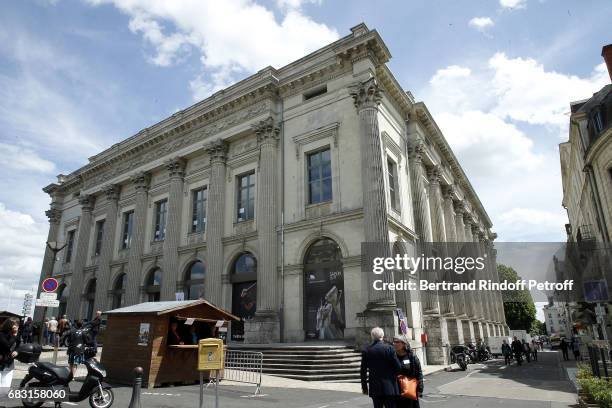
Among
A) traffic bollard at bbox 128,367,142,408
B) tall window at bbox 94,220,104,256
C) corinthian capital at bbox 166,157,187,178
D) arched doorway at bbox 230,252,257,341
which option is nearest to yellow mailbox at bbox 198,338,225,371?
traffic bollard at bbox 128,367,142,408

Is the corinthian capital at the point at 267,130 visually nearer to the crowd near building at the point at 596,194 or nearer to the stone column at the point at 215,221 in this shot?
the stone column at the point at 215,221

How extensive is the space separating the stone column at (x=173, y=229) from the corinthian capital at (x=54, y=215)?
17.8 meters

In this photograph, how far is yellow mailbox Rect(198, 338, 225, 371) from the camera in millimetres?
7637

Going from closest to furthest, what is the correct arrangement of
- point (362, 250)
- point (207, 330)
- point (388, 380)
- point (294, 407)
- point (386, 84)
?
1. point (388, 380)
2. point (294, 407)
3. point (207, 330)
4. point (362, 250)
5. point (386, 84)

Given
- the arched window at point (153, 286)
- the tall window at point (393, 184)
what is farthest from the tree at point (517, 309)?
the arched window at point (153, 286)

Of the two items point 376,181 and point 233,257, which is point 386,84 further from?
point 233,257

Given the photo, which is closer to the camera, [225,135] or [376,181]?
[376,181]

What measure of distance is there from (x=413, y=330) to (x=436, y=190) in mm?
11748

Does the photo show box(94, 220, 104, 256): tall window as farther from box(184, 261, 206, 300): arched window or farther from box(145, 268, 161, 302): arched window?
box(184, 261, 206, 300): arched window

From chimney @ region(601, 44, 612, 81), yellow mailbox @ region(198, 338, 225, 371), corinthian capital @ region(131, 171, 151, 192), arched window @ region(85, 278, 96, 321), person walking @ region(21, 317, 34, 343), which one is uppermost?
chimney @ region(601, 44, 612, 81)

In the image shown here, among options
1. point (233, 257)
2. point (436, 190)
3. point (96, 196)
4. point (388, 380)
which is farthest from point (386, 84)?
point (96, 196)

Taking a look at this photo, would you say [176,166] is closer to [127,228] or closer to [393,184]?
[127,228]

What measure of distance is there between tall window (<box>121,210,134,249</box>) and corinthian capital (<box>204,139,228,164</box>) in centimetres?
988

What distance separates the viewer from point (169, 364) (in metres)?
11.5
